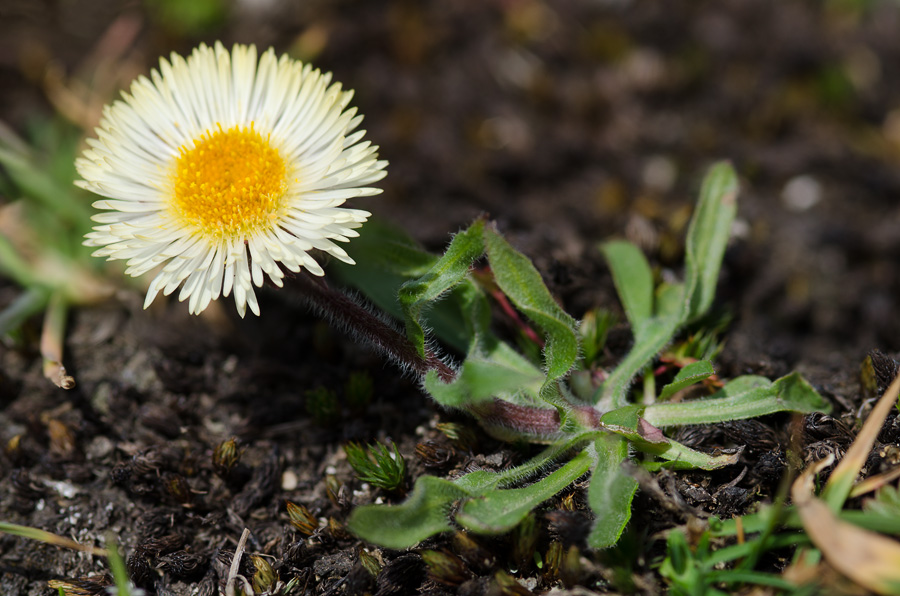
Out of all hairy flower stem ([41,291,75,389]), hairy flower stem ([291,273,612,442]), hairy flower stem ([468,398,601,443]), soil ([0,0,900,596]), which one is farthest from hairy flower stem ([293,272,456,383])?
hairy flower stem ([41,291,75,389])

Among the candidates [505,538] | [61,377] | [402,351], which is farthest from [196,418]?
[505,538]

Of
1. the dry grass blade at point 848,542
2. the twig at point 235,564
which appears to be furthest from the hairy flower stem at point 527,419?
the twig at point 235,564

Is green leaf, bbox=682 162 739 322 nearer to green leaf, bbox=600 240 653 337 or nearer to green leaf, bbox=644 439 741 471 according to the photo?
green leaf, bbox=600 240 653 337

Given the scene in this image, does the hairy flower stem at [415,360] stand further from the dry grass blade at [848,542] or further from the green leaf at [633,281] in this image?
the dry grass blade at [848,542]

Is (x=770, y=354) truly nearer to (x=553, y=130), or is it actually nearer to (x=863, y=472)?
(x=863, y=472)

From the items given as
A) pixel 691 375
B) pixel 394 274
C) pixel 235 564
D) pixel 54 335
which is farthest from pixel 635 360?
pixel 54 335
